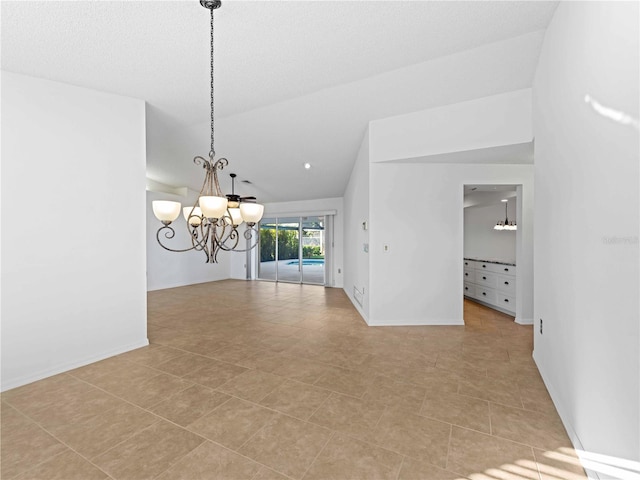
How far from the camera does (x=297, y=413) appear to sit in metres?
2.05

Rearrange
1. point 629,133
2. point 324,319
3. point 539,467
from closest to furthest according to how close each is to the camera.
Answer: point 629,133, point 539,467, point 324,319

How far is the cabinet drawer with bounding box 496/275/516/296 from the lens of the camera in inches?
173

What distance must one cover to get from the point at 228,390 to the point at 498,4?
3745mm

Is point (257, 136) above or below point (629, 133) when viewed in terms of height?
above

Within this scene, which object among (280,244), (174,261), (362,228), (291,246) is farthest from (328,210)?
(174,261)

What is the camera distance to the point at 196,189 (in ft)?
26.2

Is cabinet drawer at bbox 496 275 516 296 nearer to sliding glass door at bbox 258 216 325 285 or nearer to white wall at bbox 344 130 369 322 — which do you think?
white wall at bbox 344 130 369 322

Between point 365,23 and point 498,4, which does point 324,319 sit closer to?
point 365,23

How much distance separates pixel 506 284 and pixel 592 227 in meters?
3.47

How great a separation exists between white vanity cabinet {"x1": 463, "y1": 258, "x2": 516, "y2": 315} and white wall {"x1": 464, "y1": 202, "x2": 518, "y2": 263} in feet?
2.73

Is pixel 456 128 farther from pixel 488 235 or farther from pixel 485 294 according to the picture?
pixel 488 235

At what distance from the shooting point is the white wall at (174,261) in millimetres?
7037

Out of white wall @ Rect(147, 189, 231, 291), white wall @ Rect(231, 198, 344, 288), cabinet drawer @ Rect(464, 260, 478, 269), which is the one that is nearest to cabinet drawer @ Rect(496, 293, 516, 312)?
cabinet drawer @ Rect(464, 260, 478, 269)

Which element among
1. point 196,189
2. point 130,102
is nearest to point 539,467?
point 130,102
